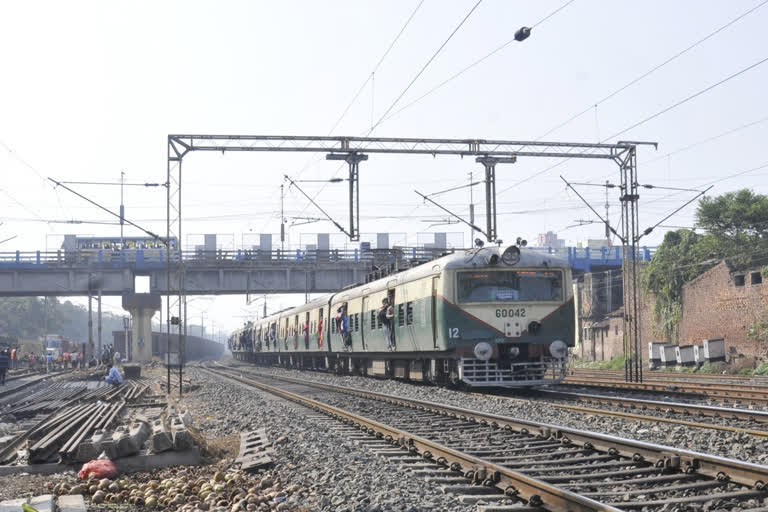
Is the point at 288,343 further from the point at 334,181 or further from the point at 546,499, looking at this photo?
the point at 546,499

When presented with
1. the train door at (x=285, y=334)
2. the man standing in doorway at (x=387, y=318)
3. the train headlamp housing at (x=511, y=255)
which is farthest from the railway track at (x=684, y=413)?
the train door at (x=285, y=334)

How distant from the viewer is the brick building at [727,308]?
31.4 metres

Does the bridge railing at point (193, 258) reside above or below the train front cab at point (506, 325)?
above

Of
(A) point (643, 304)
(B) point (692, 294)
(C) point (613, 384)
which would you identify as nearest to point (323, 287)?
(A) point (643, 304)

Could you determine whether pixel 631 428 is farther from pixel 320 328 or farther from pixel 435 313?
pixel 320 328

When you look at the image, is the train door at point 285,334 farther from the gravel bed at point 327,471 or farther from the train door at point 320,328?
the gravel bed at point 327,471

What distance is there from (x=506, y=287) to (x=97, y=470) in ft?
36.2

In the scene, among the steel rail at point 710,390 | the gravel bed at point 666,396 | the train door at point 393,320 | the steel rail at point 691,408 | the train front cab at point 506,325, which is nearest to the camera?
the steel rail at point 691,408

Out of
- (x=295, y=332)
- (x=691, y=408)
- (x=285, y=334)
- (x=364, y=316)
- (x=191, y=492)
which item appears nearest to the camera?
(x=191, y=492)

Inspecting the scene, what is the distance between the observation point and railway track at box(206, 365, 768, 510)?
640 centimetres

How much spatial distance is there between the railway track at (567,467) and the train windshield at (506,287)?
6.22m

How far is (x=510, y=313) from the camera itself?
17.9 meters

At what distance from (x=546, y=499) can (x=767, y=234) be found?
4471 cm

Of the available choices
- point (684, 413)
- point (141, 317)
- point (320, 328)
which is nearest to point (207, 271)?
point (141, 317)
